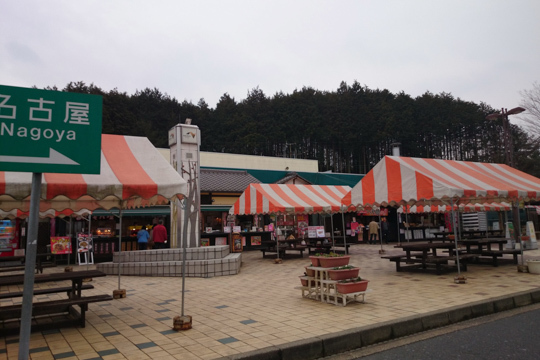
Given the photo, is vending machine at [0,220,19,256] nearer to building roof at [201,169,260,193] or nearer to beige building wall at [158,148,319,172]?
building roof at [201,169,260,193]

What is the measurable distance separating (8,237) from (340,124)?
A: 117ft

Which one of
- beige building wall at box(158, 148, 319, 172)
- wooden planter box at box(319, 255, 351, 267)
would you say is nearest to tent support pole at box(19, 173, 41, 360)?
wooden planter box at box(319, 255, 351, 267)

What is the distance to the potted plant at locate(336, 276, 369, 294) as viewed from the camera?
598cm

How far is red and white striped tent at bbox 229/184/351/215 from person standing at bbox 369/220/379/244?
656 cm

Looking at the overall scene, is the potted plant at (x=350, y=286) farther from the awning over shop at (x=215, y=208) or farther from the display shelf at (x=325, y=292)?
the awning over shop at (x=215, y=208)

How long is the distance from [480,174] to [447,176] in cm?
164

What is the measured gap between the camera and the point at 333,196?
1567 cm

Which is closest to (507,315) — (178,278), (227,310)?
(227,310)

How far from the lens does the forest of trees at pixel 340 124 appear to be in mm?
41812

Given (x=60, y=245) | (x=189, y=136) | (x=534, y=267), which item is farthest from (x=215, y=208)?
(x=534, y=267)

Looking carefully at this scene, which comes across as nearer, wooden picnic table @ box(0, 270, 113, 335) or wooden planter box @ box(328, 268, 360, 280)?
wooden picnic table @ box(0, 270, 113, 335)

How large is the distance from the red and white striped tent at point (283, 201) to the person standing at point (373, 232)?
6.56 metres

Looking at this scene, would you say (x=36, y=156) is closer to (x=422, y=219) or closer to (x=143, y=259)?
(x=143, y=259)

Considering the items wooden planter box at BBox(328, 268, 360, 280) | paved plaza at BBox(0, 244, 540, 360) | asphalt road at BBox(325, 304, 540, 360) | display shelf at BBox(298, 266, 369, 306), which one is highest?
wooden planter box at BBox(328, 268, 360, 280)
